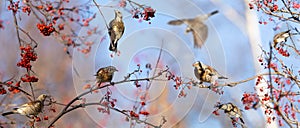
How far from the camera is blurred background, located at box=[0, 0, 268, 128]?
1.60 meters

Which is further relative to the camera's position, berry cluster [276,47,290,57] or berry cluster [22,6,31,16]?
berry cluster [276,47,290,57]

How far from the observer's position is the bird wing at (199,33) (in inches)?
62.4

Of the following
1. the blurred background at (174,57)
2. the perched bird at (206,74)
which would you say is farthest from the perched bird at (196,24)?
the perched bird at (206,74)

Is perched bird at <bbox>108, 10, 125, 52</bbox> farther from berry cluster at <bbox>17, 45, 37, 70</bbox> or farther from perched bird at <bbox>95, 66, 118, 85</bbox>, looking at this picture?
berry cluster at <bbox>17, 45, 37, 70</bbox>

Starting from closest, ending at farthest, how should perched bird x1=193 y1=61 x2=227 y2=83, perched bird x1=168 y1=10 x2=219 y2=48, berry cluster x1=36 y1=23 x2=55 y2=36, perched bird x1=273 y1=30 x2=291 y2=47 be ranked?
berry cluster x1=36 y1=23 x2=55 y2=36 < perched bird x1=273 y1=30 x2=291 y2=47 < perched bird x1=193 y1=61 x2=227 y2=83 < perched bird x1=168 y1=10 x2=219 y2=48

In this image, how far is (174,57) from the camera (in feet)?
8.16

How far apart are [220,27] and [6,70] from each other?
1579mm

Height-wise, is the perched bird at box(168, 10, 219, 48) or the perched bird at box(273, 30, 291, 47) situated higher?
the perched bird at box(168, 10, 219, 48)

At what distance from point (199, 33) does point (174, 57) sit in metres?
0.85

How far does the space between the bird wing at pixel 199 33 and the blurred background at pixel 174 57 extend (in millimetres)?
130

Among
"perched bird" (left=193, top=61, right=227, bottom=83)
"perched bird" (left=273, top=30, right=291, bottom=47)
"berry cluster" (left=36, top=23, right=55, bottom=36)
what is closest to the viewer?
"berry cluster" (left=36, top=23, right=55, bottom=36)

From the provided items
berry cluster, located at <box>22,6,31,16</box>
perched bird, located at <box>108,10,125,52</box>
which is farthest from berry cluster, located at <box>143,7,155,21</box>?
berry cluster, located at <box>22,6,31,16</box>

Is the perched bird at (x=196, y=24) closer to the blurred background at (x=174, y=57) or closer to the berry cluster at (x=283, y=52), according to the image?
the blurred background at (x=174, y=57)

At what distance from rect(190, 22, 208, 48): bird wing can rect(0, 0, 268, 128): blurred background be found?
13 centimetres
